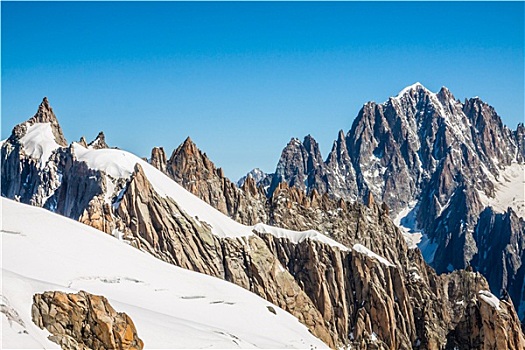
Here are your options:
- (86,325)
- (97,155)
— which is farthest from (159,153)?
(86,325)

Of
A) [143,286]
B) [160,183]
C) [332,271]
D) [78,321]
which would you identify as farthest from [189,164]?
[78,321]

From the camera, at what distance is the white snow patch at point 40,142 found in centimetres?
12161

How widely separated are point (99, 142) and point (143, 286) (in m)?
68.1

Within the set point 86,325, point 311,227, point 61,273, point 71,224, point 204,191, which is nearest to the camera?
point 86,325

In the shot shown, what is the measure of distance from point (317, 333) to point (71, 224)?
123ft

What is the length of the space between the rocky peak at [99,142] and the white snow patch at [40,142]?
6535mm

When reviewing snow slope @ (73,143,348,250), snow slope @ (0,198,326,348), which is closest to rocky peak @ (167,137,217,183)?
snow slope @ (73,143,348,250)

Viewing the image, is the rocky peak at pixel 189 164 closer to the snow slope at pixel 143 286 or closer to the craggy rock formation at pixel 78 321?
the snow slope at pixel 143 286

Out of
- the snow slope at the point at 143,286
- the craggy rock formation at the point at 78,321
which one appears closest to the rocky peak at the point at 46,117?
the snow slope at the point at 143,286

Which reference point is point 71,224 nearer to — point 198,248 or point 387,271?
point 198,248

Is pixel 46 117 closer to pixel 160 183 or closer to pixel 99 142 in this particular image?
pixel 99 142

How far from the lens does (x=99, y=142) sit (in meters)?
121

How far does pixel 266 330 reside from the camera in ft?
193

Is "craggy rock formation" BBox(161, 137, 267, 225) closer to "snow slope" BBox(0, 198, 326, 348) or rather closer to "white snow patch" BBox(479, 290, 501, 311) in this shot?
"white snow patch" BBox(479, 290, 501, 311)
